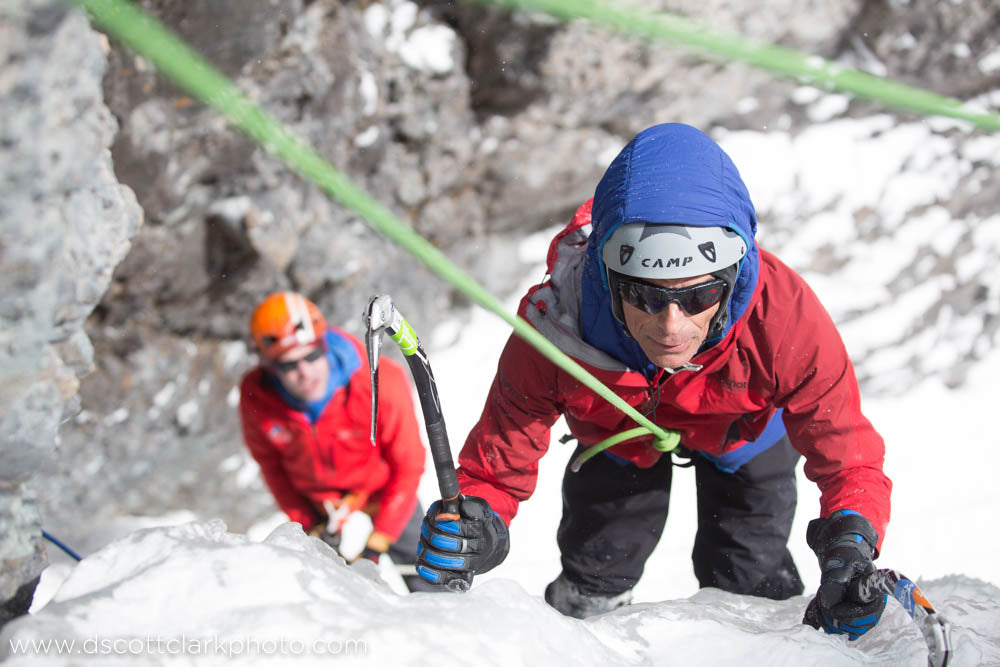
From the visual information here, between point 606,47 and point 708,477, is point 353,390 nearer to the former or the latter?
point 708,477

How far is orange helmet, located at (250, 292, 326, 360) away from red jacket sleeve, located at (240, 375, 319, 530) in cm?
28

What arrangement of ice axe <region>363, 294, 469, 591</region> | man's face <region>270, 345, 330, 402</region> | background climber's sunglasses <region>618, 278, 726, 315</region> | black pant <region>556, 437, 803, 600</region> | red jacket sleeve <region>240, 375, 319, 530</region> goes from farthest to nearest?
1. red jacket sleeve <region>240, 375, 319, 530</region>
2. man's face <region>270, 345, 330, 402</region>
3. black pant <region>556, 437, 803, 600</region>
4. background climber's sunglasses <region>618, 278, 726, 315</region>
5. ice axe <region>363, 294, 469, 591</region>

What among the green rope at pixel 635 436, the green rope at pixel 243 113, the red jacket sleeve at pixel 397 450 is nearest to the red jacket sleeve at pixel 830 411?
the green rope at pixel 635 436

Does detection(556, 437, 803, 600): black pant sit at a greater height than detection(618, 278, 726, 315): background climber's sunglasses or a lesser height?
lesser

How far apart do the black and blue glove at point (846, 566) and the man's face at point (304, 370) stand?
2.25 metres

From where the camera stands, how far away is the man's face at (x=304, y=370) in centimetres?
352

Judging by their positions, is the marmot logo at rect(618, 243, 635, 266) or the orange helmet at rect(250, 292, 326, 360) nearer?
the marmot logo at rect(618, 243, 635, 266)

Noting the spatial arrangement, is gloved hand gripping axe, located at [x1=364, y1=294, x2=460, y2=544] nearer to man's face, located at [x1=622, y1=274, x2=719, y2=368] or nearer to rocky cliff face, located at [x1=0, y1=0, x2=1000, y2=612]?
man's face, located at [x1=622, y1=274, x2=719, y2=368]

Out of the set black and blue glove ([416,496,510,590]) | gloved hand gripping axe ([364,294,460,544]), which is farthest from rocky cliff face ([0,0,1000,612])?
black and blue glove ([416,496,510,590])

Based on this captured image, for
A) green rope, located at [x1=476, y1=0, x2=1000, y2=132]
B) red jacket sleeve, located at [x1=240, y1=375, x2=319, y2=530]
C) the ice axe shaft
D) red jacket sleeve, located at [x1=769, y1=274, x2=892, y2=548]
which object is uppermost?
green rope, located at [x1=476, y1=0, x2=1000, y2=132]

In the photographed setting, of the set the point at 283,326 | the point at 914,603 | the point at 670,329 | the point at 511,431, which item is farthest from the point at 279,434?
the point at 914,603

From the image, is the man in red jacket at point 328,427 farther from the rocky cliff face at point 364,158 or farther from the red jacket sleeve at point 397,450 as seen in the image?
the rocky cliff face at point 364,158

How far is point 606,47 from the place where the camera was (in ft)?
17.0

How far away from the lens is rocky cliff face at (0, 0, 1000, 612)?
13.4 feet
